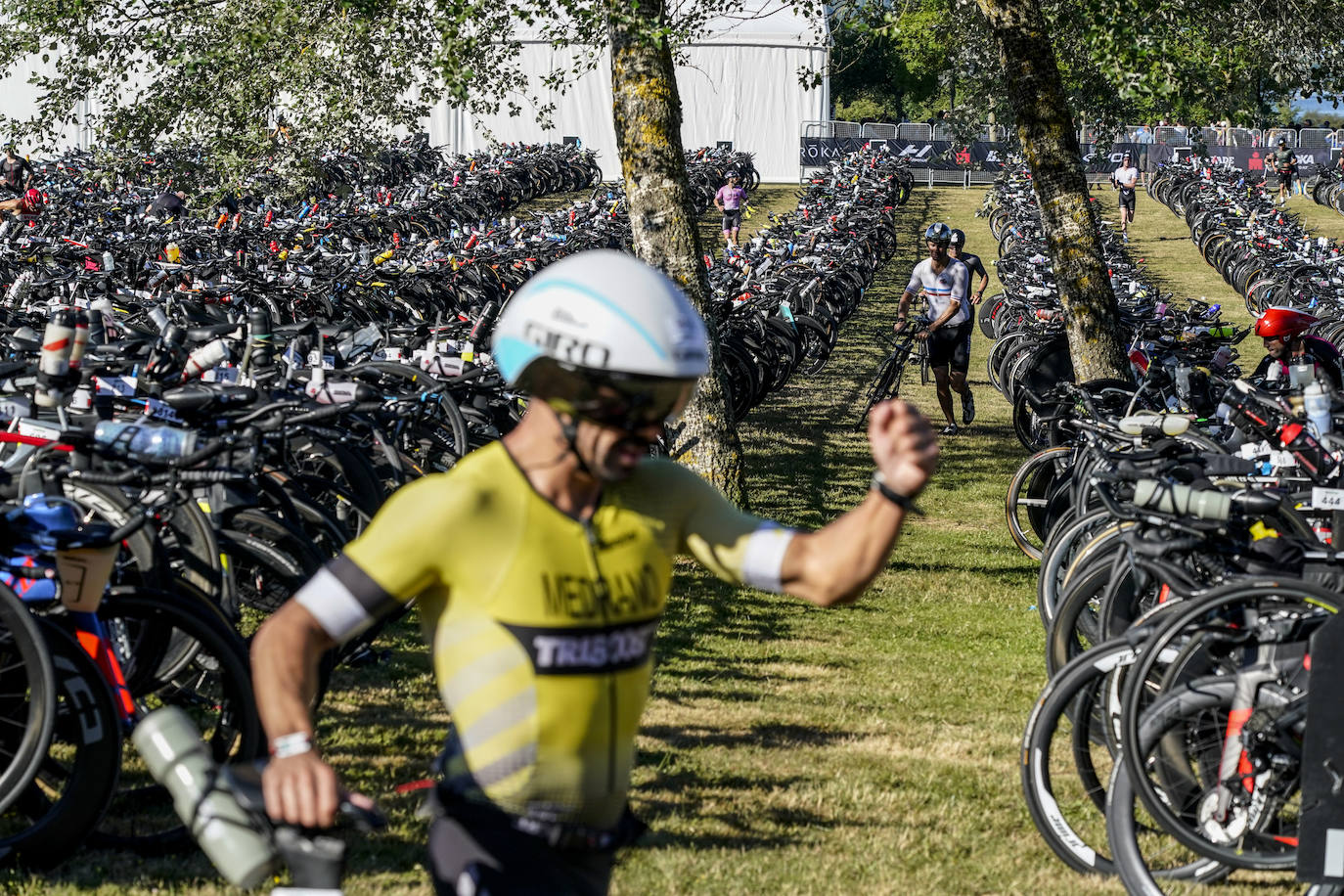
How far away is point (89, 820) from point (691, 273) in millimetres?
6169

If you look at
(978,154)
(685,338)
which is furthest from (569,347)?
(978,154)

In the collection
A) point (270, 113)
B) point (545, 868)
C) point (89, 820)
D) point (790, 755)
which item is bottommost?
point (790, 755)

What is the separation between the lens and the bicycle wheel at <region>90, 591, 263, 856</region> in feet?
14.5

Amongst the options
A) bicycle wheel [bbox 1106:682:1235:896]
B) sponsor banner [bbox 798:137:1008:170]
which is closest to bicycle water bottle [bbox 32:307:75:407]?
bicycle wheel [bbox 1106:682:1235:896]

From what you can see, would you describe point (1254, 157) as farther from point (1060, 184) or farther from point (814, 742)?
point (814, 742)

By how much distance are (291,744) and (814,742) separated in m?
4.06

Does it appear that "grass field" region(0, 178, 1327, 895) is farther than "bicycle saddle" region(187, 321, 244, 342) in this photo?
No

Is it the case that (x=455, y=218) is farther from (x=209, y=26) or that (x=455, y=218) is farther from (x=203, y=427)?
(x=203, y=427)

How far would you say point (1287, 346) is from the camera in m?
9.16

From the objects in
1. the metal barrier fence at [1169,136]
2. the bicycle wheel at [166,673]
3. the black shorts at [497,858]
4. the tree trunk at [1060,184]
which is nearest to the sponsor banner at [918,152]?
the metal barrier fence at [1169,136]

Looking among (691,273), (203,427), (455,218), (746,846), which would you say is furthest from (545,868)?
(455,218)

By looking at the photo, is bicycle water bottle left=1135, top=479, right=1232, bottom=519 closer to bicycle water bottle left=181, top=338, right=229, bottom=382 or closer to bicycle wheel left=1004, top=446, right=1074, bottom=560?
bicycle water bottle left=181, top=338, right=229, bottom=382

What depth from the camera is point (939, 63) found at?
20.6 metres

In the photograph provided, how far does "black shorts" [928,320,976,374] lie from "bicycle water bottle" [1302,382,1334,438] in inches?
320
